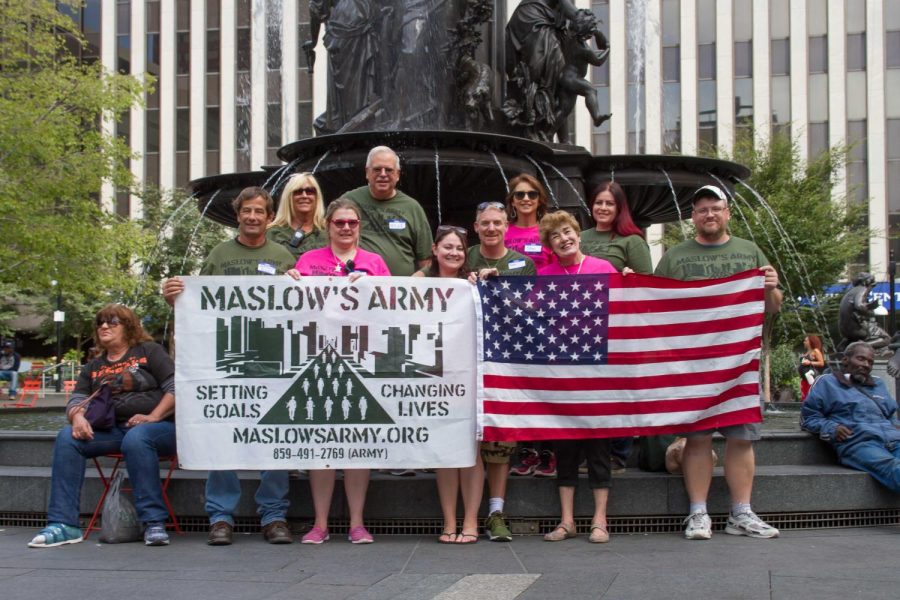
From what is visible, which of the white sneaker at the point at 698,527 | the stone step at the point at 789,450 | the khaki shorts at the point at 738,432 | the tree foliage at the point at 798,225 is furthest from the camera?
the tree foliage at the point at 798,225

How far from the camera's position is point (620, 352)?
700 cm

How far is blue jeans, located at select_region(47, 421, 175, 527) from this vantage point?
6.73 metres

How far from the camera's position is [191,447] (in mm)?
6742

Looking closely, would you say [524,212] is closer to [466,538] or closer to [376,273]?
[376,273]

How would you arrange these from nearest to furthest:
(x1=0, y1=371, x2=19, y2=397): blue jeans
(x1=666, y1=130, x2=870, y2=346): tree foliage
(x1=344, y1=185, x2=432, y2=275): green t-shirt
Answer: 1. (x1=344, y1=185, x2=432, y2=275): green t-shirt
2. (x1=0, y1=371, x2=19, y2=397): blue jeans
3. (x1=666, y1=130, x2=870, y2=346): tree foliage

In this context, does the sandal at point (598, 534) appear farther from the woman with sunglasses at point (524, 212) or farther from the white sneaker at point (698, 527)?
the woman with sunglasses at point (524, 212)

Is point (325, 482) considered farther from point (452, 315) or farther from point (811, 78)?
point (811, 78)

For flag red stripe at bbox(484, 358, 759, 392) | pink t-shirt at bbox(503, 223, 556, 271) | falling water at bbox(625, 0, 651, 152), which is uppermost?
falling water at bbox(625, 0, 651, 152)

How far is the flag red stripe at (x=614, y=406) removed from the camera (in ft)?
22.4

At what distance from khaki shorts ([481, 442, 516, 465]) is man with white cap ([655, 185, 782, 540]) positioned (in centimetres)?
119

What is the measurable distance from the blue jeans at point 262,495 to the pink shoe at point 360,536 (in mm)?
482

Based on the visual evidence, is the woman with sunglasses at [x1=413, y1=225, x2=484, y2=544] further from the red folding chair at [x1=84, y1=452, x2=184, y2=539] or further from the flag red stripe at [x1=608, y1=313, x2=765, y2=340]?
the red folding chair at [x1=84, y1=452, x2=184, y2=539]

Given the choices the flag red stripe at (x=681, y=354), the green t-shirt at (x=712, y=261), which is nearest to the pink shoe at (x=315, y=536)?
the flag red stripe at (x=681, y=354)

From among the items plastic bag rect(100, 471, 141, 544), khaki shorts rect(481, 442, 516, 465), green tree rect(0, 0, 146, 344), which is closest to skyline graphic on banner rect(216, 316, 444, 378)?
khaki shorts rect(481, 442, 516, 465)
